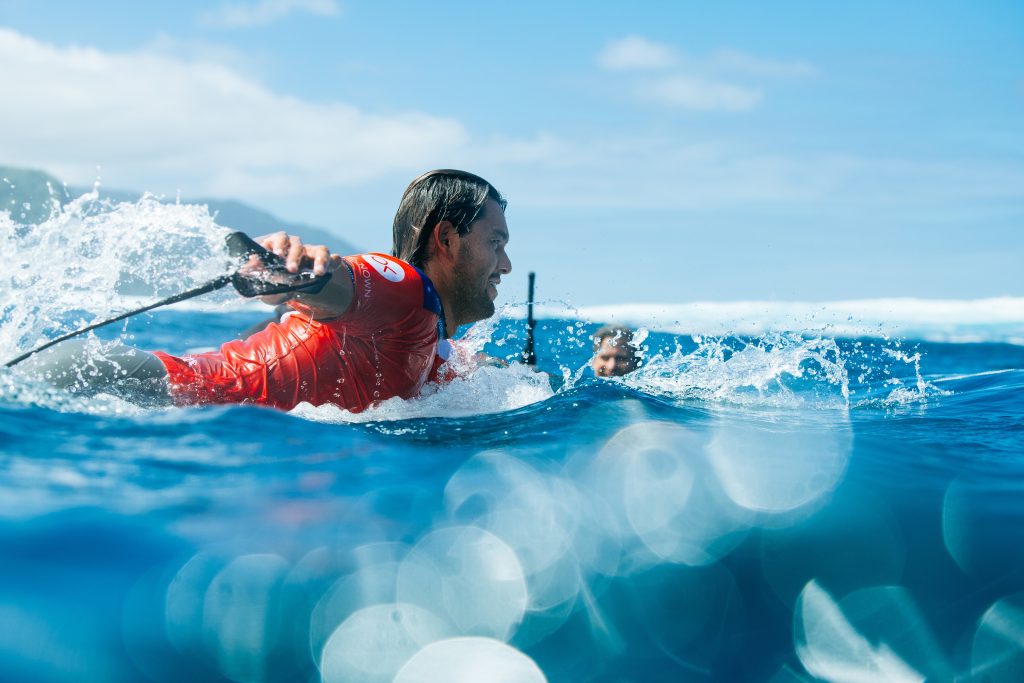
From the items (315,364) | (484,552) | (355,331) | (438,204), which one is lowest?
(484,552)

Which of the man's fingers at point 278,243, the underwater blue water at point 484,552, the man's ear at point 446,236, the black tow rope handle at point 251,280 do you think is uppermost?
the man's ear at point 446,236

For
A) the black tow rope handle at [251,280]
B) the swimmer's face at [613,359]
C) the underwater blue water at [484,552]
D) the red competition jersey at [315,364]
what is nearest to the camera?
the underwater blue water at [484,552]

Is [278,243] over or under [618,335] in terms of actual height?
over

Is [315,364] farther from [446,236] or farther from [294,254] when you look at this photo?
[446,236]

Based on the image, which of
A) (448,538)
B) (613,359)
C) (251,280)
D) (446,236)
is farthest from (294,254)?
(613,359)

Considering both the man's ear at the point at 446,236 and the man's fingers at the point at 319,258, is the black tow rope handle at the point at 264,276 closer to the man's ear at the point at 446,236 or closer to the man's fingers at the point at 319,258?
the man's fingers at the point at 319,258

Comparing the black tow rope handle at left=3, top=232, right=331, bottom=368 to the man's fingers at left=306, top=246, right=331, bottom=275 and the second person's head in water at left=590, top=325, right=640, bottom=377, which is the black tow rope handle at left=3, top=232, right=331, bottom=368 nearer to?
the man's fingers at left=306, top=246, right=331, bottom=275

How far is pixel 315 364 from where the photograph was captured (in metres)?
3.67

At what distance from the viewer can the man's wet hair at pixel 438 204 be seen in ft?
14.0

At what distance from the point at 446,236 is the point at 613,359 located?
362cm

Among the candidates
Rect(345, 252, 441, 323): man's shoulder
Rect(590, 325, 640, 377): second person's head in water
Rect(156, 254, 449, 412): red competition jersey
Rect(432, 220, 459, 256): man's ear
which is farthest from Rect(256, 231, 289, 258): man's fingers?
Rect(590, 325, 640, 377): second person's head in water

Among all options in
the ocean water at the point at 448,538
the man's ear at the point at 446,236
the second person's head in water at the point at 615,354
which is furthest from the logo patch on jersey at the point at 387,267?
the second person's head in water at the point at 615,354

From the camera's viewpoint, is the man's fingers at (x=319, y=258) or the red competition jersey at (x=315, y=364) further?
the red competition jersey at (x=315, y=364)

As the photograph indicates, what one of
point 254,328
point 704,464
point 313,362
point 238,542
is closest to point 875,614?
point 704,464
